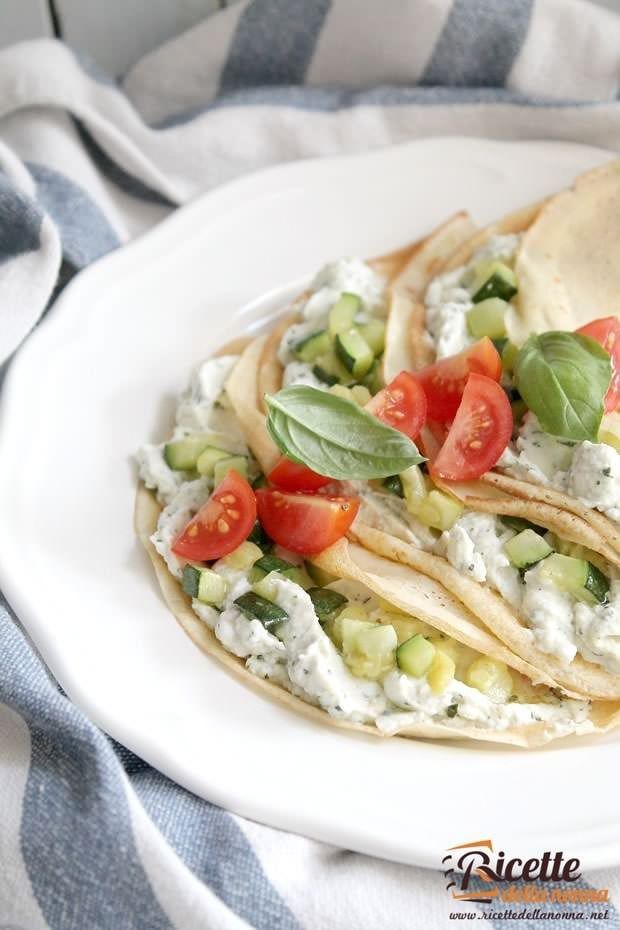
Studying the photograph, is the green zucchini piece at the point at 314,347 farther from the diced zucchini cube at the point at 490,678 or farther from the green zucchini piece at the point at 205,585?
the diced zucchini cube at the point at 490,678

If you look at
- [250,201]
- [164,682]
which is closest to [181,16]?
[250,201]

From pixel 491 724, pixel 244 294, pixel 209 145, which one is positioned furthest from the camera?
pixel 209 145

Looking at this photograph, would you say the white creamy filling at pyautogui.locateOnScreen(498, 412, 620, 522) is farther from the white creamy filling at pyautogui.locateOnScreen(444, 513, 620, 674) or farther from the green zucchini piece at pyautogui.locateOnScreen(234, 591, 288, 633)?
the green zucchini piece at pyautogui.locateOnScreen(234, 591, 288, 633)

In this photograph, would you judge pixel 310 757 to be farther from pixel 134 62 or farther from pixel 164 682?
pixel 134 62

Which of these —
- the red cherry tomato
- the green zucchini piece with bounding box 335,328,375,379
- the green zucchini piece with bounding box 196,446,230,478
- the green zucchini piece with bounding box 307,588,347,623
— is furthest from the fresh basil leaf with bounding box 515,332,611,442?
the green zucchini piece with bounding box 196,446,230,478

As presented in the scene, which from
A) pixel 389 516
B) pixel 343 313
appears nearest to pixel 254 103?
pixel 343 313

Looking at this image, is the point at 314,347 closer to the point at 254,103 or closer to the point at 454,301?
the point at 454,301
